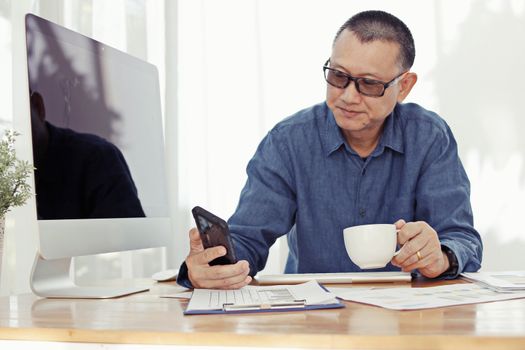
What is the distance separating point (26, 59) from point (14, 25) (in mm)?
1811

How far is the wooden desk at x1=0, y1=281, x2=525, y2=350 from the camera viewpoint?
73cm

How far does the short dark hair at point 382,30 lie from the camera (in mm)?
1679

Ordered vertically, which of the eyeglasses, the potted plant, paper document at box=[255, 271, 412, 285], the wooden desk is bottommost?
paper document at box=[255, 271, 412, 285]

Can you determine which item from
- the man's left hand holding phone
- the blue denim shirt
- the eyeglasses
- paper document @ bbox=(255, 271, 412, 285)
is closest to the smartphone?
the man's left hand holding phone

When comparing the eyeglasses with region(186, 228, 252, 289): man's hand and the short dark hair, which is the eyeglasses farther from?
region(186, 228, 252, 289): man's hand

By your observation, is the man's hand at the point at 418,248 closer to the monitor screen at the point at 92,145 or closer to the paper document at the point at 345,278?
the paper document at the point at 345,278

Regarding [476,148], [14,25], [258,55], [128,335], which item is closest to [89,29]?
[14,25]

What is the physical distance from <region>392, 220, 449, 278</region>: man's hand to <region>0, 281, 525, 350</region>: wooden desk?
0.30m

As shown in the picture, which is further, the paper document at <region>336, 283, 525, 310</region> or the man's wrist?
the man's wrist

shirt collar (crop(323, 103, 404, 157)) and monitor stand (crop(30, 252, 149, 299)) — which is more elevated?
shirt collar (crop(323, 103, 404, 157))

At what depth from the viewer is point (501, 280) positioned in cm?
123

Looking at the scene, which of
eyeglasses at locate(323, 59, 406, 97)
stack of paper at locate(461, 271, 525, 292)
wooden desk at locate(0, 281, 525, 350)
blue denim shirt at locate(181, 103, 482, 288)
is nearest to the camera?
wooden desk at locate(0, 281, 525, 350)

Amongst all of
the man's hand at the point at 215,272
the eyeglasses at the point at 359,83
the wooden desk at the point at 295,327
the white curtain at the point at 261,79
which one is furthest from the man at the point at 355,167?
the white curtain at the point at 261,79

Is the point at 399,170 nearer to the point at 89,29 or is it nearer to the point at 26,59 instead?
the point at 26,59
